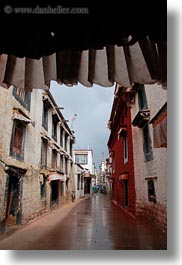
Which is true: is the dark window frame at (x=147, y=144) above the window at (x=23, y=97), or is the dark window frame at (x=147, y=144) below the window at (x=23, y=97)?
below

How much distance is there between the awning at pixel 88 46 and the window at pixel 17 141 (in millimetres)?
3546

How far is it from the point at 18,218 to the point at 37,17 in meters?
4.76

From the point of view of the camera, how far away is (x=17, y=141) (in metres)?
5.09

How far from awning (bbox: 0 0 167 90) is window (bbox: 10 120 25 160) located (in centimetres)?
355

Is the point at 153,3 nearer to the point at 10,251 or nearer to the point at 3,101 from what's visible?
the point at 10,251

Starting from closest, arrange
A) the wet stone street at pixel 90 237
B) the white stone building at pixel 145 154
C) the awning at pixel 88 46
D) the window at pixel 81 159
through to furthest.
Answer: the awning at pixel 88 46 → the wet stone street at pixel 90 237 → the white stone building at pixel 145 154 → the window at pixel 81 159

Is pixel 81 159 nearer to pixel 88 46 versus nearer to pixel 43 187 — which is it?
pixel 43 187

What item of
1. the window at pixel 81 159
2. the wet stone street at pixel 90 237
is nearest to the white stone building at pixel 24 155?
the wet stone street at pixel 90 237

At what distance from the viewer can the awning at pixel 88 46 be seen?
1.20 meters

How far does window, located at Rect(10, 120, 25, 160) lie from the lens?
15.9 feet

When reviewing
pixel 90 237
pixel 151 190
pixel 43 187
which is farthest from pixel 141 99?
pixel 43 187

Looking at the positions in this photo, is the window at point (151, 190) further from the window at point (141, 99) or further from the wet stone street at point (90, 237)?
the window at point (141, 99)

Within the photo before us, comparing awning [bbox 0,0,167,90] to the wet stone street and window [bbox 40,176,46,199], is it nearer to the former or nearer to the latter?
the wet stone street

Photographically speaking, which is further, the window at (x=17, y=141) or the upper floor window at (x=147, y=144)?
the upper floor window at (x=147, y=144)
